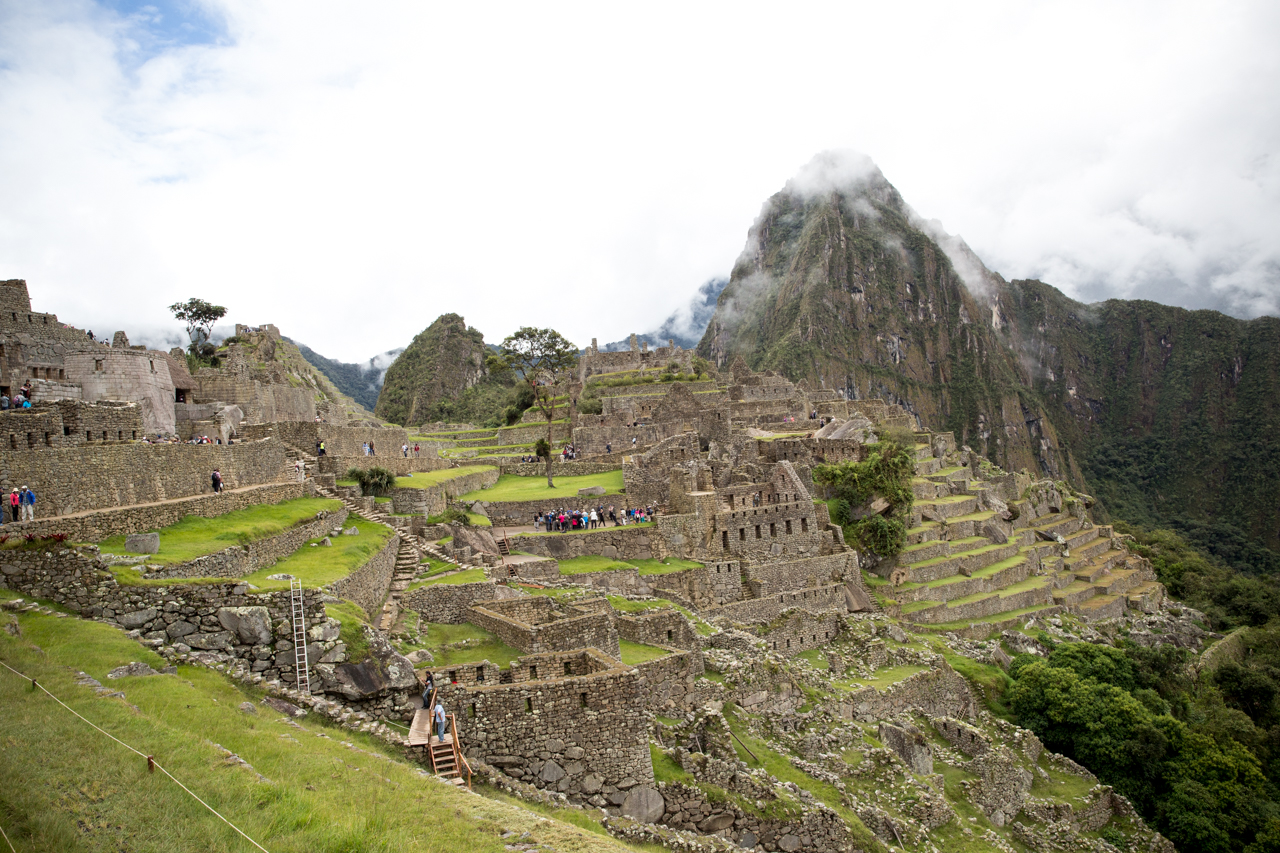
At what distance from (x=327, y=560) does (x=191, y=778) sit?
9323 millimetres

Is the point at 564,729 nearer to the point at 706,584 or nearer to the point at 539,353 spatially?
the point at 706,584

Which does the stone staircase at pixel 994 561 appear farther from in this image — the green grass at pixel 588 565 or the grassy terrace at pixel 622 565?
the green grass at pixel 588 565

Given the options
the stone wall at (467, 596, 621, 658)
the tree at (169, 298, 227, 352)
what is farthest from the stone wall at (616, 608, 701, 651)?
the tree at (169, 298, 227, 352)

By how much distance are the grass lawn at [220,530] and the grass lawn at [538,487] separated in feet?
36.3

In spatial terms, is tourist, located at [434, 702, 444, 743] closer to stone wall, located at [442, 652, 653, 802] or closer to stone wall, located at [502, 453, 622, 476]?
stone wall, located at [442, 652, 653, 802]

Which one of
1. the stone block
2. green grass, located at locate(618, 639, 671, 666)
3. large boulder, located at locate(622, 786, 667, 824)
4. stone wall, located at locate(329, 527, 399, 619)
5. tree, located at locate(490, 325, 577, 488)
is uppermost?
tree, located at locate(490, 325, 577, 488)

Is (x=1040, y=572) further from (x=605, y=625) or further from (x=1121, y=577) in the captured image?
(x=605, y=625)

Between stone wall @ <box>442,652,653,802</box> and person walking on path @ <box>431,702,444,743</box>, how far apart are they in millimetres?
339

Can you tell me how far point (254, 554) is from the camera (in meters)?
14.3

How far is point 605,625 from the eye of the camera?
14859mm

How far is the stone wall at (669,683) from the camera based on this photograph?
15.2 metres

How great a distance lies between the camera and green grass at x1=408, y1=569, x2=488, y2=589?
17594 mm

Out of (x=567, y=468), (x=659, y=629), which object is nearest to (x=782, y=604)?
(x=659, y=629)

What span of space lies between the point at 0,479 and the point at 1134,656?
39.6 meters
